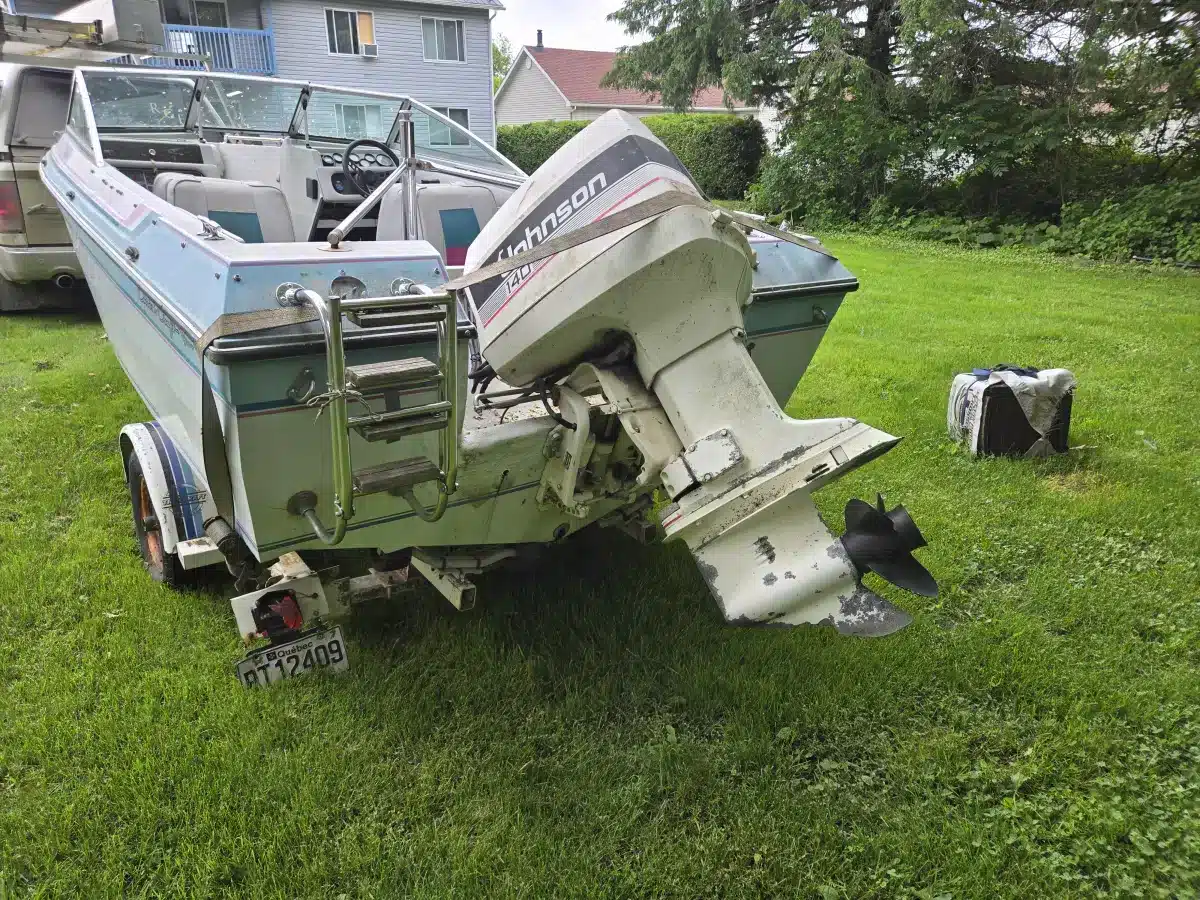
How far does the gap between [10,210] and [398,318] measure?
17.6 ft

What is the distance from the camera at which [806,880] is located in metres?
1.96

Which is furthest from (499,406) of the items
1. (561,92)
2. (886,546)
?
(561,92)

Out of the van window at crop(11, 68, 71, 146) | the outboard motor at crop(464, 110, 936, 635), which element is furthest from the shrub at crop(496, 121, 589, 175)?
the outboard motor at crop(464, 110, 936, 635)

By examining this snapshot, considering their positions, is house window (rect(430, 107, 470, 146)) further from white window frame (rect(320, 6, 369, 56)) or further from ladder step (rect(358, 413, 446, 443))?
Answer: white window frame (rect(320, 6, 369, 56))

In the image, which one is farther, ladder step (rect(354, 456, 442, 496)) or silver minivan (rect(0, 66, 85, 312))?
silver minivan (rect(0, 66, 85, 312))

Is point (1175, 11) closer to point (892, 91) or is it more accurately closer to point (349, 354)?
point (892, 91)

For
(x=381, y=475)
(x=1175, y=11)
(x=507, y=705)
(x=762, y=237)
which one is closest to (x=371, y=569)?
(x=507, y=705)

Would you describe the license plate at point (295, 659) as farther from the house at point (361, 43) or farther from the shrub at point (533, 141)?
the shrub at point (533, 141)

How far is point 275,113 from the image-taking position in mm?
4906

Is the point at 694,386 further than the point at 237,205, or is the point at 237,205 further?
the point at 237,205

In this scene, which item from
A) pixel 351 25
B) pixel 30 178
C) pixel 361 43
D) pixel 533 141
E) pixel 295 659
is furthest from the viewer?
pixel 533 141

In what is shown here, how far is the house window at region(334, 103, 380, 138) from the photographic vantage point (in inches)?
183

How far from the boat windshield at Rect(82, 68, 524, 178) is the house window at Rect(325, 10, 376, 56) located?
50.4ft

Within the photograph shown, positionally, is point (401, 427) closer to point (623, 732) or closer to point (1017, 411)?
point (623, 732)
